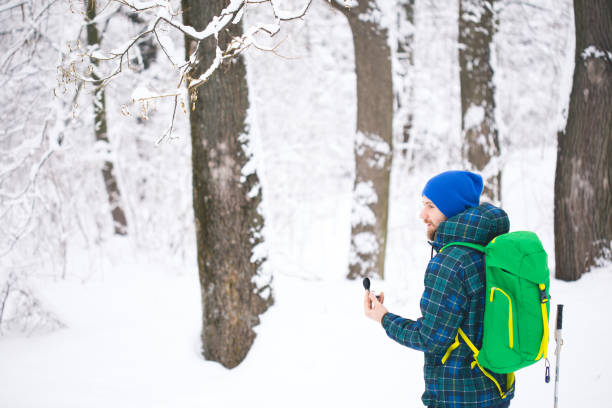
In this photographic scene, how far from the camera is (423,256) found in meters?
8.62

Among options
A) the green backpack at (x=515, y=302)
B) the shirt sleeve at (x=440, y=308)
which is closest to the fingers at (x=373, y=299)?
the shirt sleeve at (x=440, y=308)

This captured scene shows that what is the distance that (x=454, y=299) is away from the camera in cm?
175

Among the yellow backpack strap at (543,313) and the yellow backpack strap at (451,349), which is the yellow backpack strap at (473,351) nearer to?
the yellow backpack strap at (451,349)

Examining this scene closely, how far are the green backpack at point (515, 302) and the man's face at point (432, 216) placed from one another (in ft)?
0.97

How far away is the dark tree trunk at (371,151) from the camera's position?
5438 mm

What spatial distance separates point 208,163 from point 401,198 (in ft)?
23.4

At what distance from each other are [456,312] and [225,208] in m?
2.32

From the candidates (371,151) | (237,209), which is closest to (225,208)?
(237,209)

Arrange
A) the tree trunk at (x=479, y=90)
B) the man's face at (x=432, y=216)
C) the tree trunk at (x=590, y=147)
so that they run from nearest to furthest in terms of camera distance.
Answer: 1. the man's face at (x=432, y=216)
2. the tree trunk at (x=590, y=147)
3. the tree trunk at (x=479, y=90)

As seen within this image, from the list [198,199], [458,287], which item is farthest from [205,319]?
[458,287]

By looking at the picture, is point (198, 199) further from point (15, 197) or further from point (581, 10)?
point (581, 10)

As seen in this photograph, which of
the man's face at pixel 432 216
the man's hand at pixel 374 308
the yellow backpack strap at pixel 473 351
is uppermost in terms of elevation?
the man's face at pixel 432 216

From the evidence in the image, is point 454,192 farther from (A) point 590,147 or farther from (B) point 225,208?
(A) point 590,147

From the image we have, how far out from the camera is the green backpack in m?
1.67
